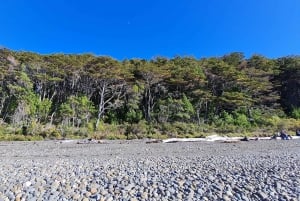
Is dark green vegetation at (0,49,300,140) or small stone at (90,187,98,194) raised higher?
dark green vegetation at (0,49,300,140)

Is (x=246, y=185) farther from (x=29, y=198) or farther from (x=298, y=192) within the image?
(x=29, y=198)

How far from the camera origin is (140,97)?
1111 inches

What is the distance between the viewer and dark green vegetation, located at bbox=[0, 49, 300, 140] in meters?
23.0

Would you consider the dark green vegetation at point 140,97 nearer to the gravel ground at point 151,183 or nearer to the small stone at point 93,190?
the gravel ground at point 151,183

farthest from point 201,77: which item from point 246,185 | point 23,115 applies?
point 246,185

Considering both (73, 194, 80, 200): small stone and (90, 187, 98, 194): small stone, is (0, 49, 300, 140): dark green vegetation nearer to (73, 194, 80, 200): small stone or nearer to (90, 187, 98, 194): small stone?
(90, 187, 98, 194): small stone

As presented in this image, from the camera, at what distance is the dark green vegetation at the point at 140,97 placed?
75.6 ft

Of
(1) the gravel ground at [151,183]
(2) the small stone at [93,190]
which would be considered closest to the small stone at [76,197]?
(1) the gravel ground at [151,183]

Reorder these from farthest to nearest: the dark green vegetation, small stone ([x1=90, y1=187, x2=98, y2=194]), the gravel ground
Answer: the dark green vegetation → small stone ([x1=90, y1=187, x2=98, y2=194]) → the gravel ground

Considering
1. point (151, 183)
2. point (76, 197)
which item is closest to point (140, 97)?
point (151, 183)

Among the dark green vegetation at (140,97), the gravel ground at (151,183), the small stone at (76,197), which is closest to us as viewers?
the small stone at (76,197)

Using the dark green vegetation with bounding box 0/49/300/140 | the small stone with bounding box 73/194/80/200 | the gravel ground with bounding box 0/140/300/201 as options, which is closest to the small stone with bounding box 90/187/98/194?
the gravel ground with bounding box 0/140/300/201

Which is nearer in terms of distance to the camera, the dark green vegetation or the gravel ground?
the gravel ground

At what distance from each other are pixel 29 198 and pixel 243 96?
27416mm
